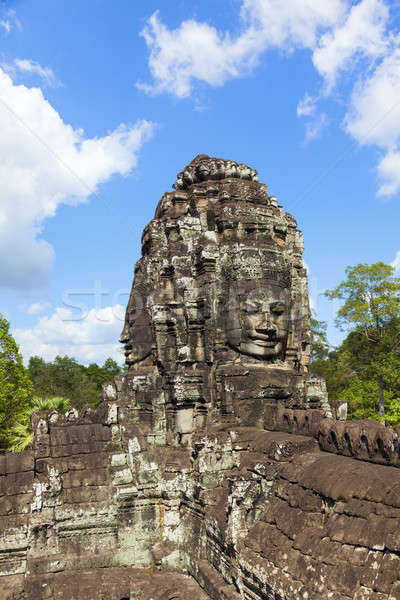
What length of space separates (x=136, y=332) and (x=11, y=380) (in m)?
13.7

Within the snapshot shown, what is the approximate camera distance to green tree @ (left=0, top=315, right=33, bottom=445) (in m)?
21.7

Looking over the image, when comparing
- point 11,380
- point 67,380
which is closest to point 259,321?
point 11,380

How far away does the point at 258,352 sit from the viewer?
9.28 m

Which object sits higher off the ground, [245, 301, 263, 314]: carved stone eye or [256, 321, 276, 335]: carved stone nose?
[245, 301, 263, 314]: carved stone eye

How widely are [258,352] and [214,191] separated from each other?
12.7 ft

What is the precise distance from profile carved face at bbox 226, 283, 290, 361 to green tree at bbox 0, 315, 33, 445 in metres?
15.5

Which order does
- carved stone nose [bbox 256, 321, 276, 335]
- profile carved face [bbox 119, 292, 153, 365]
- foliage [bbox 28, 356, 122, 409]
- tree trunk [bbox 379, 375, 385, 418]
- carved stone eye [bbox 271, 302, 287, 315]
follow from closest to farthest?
carved stone nose [bbox 256, 321, 276, 335] < carved stone eye [bbox 271, 302, 287, 315] < profile carved face [bbox 119, 292, 153, 365] < tree trunk [bbox 379, 375, 385, 418] < foliage [bbox 28, 356, 122, 409]

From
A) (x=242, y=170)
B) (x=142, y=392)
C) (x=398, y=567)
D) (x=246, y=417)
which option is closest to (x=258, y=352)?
(x=246, y=417)

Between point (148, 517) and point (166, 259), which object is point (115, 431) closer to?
point (148, 517)

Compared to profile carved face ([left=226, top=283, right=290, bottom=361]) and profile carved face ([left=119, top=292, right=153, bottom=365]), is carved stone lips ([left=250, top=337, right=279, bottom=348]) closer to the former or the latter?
profile carved face ([left=226, top=283, right=290, bottom=361])

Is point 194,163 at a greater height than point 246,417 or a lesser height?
greater

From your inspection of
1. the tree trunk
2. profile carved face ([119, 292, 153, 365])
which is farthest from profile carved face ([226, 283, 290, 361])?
the tree trunk

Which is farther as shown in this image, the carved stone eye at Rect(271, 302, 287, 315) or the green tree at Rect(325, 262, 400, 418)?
the green tree at Rect(325, 262, 400, 418)

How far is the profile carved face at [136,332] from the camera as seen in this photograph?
11055mm
